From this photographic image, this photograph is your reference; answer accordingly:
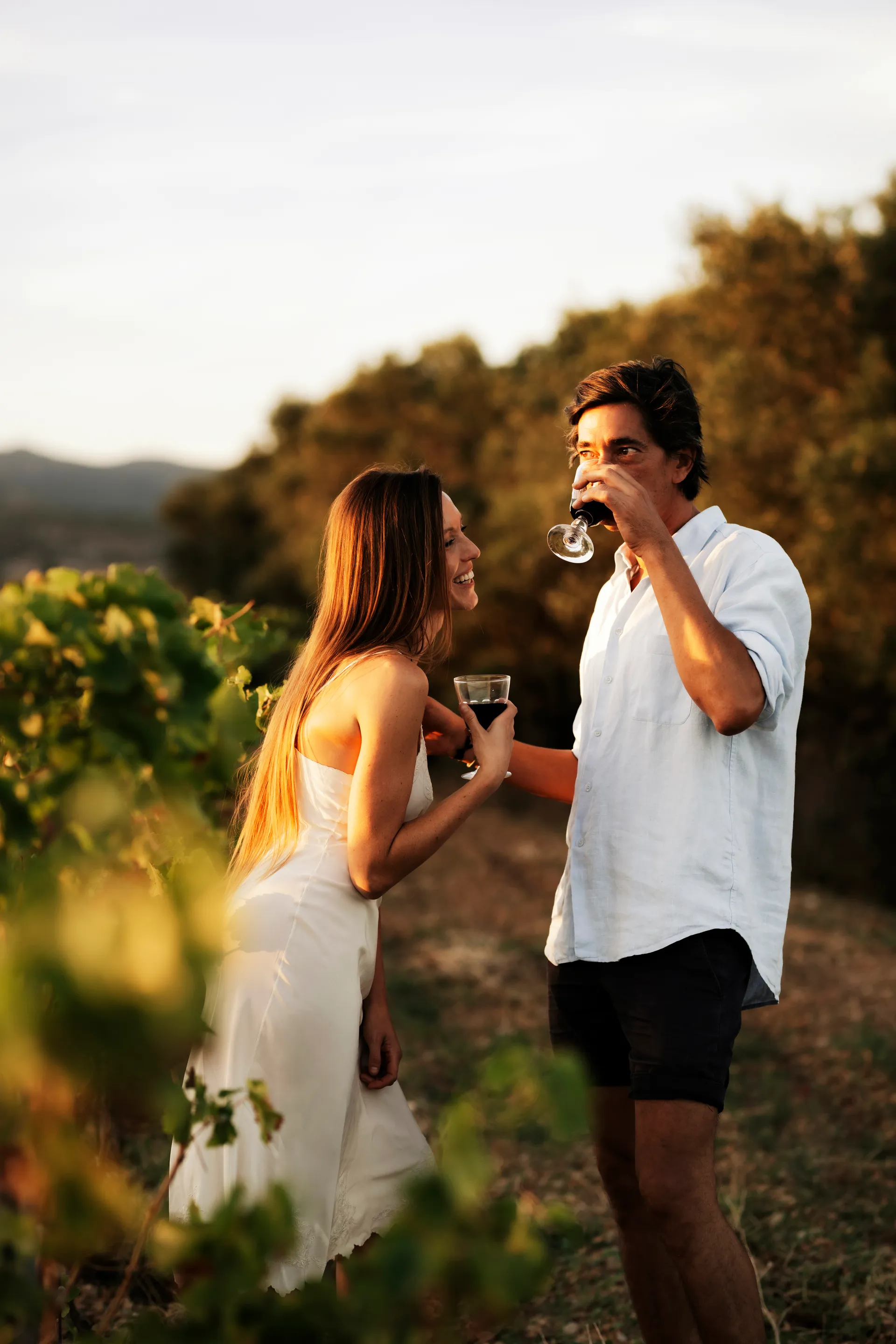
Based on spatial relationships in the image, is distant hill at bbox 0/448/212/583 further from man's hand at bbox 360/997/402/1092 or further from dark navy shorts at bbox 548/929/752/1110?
dark navy shorts at bbox 548/929/752/1110

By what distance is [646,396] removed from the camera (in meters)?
3.02

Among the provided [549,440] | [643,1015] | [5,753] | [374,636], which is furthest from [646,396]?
[549,440]

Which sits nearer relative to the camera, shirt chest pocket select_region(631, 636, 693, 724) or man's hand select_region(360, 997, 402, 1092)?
shirt chest pocket select_region(631, 636, 693, 724)

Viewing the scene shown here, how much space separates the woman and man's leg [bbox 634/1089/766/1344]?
2.07 feet

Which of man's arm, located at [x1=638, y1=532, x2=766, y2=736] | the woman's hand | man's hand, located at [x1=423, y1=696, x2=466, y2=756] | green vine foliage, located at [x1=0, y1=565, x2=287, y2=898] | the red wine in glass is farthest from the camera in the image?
man's hand, located at [x1=423, y1=696, x2=466, y2=756]

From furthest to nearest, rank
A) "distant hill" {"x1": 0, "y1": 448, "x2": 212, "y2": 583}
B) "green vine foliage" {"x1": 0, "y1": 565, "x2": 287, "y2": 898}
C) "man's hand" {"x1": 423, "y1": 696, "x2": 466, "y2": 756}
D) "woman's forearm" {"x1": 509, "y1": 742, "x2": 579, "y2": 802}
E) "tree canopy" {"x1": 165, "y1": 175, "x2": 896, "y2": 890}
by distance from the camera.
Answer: "distant hill" {"x1": 0, "y1": 448, "x2": 212, "y2": 583}
"tree canopy" {"x1": 165, "y1": 175, "x2": 896, "y2": 890}
"woman's forearm" {"x1": 509, "y1": 742, "x2": 579, "y2": 802}
"man's hand" {"x1": 423, "y1": 696, "x2": 466, "y2": 756}
"green vine foliage" {"x1": 0, "y1": 565, "x2": 287, "y2": 898}

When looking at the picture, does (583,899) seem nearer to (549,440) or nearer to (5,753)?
(5,753)

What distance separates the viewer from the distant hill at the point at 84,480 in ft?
289

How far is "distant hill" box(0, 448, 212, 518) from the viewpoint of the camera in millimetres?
88062

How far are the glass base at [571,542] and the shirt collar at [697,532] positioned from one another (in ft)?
0.89

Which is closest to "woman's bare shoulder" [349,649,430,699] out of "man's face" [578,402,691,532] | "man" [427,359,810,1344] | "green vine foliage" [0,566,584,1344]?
"man" [427,359,810,1344]

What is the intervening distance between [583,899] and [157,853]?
1.02m

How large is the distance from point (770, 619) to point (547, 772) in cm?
86

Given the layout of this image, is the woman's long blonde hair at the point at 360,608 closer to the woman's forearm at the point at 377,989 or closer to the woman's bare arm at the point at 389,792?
the woman's bare arm at the point at 389,792
